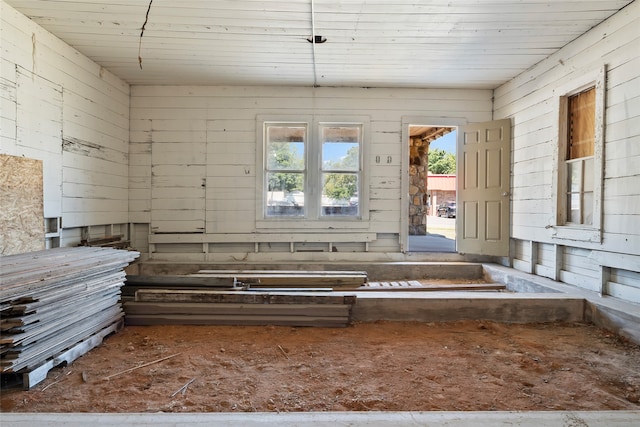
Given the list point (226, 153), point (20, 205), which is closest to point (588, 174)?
point (226, 153)

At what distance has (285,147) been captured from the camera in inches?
224

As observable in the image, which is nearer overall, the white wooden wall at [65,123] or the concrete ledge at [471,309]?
the white wooden wall at [65,123]

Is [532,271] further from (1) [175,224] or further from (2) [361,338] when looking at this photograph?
(1) [175,224]

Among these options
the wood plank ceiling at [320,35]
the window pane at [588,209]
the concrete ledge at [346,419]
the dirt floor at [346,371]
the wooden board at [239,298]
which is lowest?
the dirt floor at [346,371]

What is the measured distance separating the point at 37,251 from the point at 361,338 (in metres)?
3.37

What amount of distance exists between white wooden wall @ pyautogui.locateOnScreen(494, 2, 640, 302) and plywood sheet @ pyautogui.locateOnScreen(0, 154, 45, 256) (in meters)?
5.87

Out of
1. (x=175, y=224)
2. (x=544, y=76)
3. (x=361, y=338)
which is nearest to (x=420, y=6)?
(x=544, y=76)

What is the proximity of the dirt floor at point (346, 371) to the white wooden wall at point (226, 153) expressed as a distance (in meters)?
2.38

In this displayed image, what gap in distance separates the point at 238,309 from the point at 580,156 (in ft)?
13.9

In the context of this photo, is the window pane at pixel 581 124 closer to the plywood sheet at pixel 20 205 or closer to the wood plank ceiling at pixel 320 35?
the wood plank ceiling at pixel 320 35

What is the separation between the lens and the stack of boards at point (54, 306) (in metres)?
2.20

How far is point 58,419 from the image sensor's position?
1.70 meters

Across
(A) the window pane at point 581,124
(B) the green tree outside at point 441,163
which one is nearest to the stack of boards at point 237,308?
(A) the window pane at point 581,124

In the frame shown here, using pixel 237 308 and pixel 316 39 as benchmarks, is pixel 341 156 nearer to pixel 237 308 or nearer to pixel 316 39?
pixel 316 39
